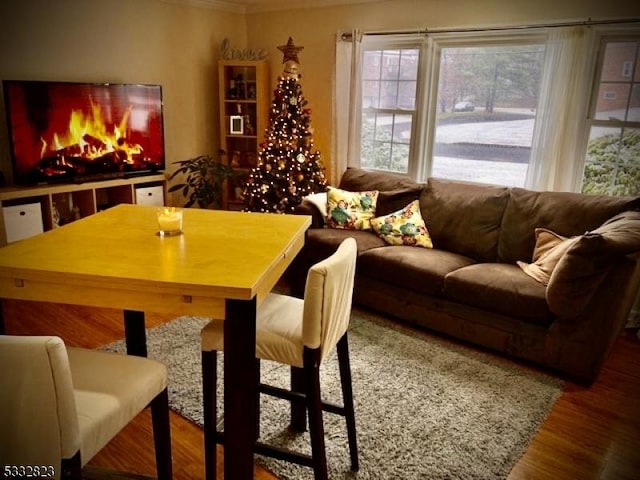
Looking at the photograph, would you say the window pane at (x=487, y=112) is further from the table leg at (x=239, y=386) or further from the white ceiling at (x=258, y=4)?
the table leg at (x=239, y=386)

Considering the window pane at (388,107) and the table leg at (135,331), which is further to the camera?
the window pane at (388,107)

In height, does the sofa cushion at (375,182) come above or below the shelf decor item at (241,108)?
below

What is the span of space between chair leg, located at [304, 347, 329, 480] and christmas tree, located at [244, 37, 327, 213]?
294 cm

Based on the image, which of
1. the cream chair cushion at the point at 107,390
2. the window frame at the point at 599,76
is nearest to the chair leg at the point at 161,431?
the cream chair cushion at the point at 107,390

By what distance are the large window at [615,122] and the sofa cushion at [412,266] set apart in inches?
47.0

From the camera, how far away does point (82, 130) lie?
4258mm

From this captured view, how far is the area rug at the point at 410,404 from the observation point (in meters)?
2.05

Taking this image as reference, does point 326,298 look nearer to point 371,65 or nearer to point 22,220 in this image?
point 22,220

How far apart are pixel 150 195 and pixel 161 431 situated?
351cm

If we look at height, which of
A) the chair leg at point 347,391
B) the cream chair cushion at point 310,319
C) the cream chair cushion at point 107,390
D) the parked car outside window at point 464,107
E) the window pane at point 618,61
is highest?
the window pane at point 618,61

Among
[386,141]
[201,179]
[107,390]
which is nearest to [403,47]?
[386,141]

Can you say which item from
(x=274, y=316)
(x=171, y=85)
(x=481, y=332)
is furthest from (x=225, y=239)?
(x=171, y=85)

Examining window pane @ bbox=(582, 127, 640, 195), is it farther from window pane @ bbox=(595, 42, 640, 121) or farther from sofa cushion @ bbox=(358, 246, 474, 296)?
sofa cushion @ bbox=(358, 246, 474, 296)

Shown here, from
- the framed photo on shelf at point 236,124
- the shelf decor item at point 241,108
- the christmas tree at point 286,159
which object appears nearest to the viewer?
the christmas tree at point 286,159
